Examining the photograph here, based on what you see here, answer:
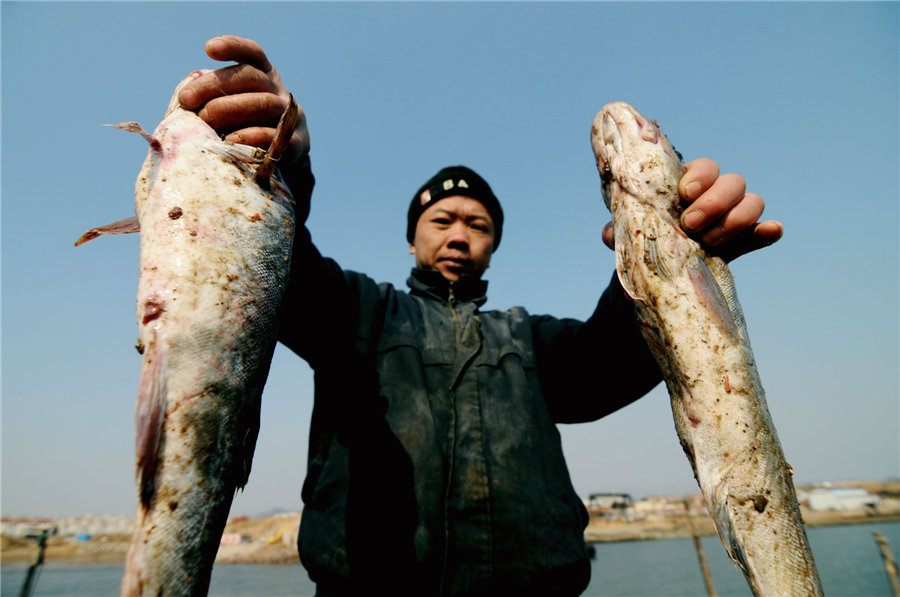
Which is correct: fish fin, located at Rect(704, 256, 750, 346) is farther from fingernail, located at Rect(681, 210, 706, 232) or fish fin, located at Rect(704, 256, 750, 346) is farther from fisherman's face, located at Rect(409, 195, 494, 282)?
fisherman's face, located at Rect(409, 195, 494, 282)

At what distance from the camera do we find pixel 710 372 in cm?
207

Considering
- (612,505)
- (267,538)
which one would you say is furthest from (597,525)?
(267,538)

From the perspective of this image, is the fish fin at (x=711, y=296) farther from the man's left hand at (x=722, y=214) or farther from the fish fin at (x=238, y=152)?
the fish fin at (x=238, y=152)

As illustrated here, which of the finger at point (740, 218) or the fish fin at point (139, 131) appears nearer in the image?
the fish fin at point (139, 131)

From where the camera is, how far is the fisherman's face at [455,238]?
358 cm

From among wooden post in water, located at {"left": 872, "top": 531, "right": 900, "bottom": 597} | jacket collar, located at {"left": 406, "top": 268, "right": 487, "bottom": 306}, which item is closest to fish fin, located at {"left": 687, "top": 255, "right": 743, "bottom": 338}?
jacket collar, located at {"left": 406, "top": 268, "right": 487, "bottom": 306}

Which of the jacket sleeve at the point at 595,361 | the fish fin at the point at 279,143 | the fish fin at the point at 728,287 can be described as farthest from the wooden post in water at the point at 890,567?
the fish fin at the point at 279,143

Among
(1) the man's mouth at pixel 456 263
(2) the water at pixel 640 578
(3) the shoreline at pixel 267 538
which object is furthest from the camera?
(3) the shoreline at pixel 267 538

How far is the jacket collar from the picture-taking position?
339cm

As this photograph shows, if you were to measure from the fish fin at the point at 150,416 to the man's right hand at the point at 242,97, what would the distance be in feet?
3.43

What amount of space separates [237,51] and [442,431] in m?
2.03

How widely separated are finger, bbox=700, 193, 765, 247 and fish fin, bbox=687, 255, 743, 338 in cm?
15

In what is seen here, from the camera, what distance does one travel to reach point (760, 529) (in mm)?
1892

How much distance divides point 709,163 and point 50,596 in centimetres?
3595
